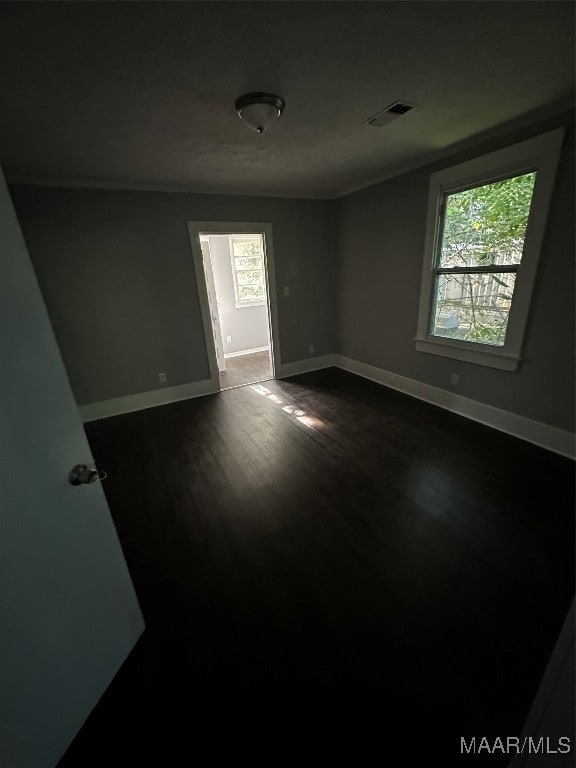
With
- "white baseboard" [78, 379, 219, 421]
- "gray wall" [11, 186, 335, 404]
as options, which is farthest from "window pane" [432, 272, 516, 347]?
"white baseboard" [78, 379, 219, 421]

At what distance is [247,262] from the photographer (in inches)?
221

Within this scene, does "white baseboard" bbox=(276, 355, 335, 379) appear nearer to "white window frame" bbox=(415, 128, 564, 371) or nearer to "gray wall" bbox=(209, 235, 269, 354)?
"gray wall" bbox=(209, 235, 269, 354)

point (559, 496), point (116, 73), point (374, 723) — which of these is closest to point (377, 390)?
point (559, 496)

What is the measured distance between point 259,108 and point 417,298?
2326 millimetres

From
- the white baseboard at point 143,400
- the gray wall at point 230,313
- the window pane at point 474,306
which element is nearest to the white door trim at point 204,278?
the white baseboard at point 143,400

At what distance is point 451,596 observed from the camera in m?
1.42

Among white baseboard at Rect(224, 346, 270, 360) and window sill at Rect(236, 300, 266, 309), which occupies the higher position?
window sill at Rect(236, 300, 266, 309)

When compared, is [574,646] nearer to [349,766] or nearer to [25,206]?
[349,766]

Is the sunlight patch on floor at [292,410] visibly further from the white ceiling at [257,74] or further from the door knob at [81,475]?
the white ceiling at [257,74]

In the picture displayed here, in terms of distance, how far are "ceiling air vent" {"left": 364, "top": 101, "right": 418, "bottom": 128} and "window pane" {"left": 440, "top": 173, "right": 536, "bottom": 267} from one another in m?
1.12

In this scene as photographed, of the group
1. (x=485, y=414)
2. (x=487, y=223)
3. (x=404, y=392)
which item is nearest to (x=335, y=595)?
(x=485, y=414)

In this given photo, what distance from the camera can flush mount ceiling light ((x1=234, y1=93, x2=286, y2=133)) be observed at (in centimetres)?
163

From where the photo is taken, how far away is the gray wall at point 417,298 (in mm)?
2168

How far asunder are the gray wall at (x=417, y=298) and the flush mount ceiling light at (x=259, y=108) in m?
1.87
